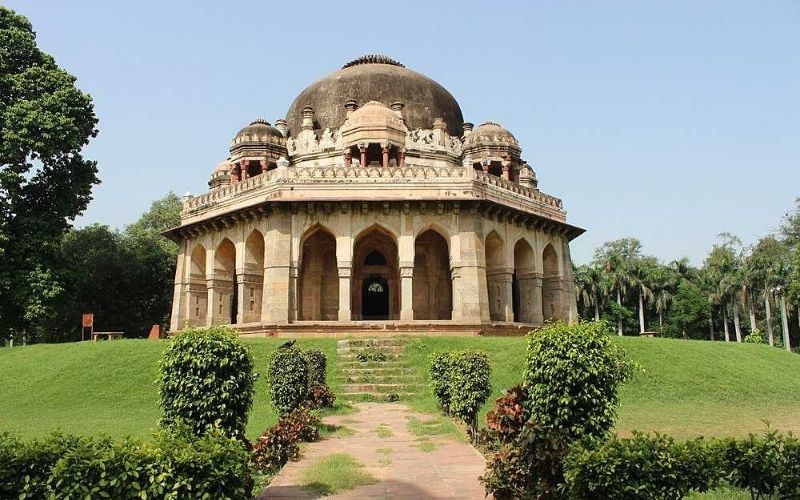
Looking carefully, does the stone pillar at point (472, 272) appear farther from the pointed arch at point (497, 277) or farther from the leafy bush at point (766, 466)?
the leafy bush at point (766, 466)

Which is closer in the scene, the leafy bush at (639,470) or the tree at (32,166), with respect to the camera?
the leafy bush at (639,470)

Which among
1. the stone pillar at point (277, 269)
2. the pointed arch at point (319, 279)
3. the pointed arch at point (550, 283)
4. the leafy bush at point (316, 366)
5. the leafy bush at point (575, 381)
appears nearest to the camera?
the leafy bush at point (575, 381)

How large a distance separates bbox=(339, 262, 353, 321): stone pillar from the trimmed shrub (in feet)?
36.6

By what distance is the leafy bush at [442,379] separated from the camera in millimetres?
10992

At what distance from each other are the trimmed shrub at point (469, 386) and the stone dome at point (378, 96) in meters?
18.9

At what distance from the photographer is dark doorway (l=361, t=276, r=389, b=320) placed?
26344 millimetres

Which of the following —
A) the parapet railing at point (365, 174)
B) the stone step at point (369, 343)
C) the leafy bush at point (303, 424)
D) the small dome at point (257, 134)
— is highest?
the small dome at point (257, 134)

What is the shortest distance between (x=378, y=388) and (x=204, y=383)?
28.0 feet

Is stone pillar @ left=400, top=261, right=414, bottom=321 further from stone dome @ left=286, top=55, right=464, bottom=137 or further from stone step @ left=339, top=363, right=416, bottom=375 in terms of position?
stone dome @ left=286, top=55, right=464, bottom=137

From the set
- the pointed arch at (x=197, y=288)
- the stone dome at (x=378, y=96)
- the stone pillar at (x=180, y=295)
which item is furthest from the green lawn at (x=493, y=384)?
the stone dome at (x=378, y=96)

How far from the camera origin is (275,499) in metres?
5.85

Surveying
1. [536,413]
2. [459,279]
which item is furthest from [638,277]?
[536,413]

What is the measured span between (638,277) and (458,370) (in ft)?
138

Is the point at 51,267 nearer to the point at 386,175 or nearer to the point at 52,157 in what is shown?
the point at 52,157
